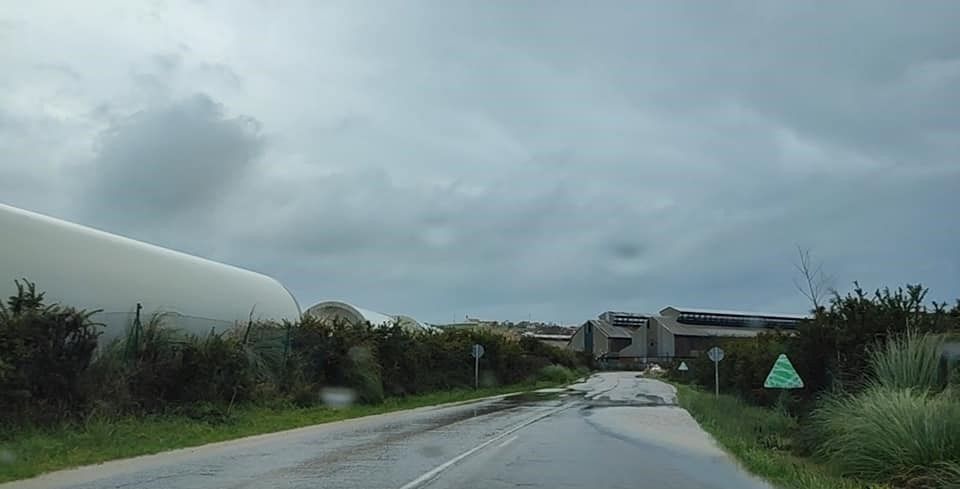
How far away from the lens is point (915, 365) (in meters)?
15.1

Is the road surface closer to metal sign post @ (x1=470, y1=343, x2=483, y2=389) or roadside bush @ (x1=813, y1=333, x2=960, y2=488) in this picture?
roadside bush @ (x1=813, y1=333, x2=960, y2=488)

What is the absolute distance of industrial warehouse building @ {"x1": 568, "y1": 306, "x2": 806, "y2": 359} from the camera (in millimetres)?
124688

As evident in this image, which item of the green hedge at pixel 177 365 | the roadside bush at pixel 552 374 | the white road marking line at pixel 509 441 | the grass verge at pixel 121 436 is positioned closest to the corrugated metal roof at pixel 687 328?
the roadside bush at pixel 552 374

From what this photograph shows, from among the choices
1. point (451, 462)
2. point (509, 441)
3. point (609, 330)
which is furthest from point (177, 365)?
point (609, 330)

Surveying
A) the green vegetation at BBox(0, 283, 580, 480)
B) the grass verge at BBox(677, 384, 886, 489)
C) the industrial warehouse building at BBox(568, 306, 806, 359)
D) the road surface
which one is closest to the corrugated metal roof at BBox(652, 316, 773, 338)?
the industrial warehouse building at BBox(568, 306, 806, 359)

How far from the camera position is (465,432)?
72.9 feet

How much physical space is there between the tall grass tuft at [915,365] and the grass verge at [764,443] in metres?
1.91

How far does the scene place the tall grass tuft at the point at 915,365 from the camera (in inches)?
588

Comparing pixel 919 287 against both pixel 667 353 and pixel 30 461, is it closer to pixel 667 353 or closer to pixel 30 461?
pixel 30 461

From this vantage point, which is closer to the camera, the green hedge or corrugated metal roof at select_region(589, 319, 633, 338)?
the green hedge

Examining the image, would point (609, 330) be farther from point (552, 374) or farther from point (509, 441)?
point (509, 441)

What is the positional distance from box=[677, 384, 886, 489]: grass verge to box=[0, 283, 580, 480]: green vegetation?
1060 centimetres

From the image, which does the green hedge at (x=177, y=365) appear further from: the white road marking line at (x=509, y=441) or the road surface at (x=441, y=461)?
the white road marking line at (x=509, y=441)

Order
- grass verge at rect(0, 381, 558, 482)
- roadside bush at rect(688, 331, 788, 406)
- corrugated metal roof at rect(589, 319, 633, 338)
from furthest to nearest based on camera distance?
1. corrugated metal roof at rect(589, 319, 633, 338)
2. roadside bush at rect(688, 331, 788, 406)
3. grass verge at rect(0, 381, 558, 482)
